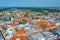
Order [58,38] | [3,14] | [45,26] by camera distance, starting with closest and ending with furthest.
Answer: [58,38] → [45,26] → [3,14]

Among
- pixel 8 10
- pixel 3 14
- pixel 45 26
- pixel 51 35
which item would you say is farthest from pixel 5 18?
pixel 51 35

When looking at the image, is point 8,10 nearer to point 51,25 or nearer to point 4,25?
point 4,25

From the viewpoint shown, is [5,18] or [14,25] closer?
[14,25]

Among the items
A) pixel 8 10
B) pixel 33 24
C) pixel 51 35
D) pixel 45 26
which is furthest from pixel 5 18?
pixel 51 35

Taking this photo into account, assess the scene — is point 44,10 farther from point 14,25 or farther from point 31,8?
point 14,25

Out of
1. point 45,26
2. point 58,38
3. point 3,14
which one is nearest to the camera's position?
point 58,38

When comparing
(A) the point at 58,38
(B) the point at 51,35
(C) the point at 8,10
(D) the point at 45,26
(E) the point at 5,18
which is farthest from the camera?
(C) the point at 8,10

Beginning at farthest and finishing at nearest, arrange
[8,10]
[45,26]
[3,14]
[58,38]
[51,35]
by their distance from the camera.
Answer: [8,10] → [3,14] → [45,26] → [51,35] → [58,38]

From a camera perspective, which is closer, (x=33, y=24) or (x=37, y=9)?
(x=33, y=24)

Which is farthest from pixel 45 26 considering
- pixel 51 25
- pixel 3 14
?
pixel 3 14
